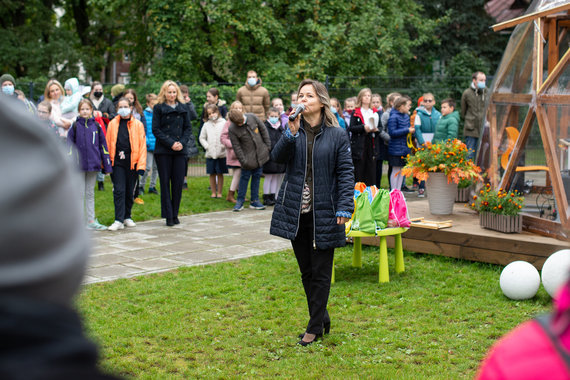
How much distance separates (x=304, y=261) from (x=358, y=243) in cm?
252

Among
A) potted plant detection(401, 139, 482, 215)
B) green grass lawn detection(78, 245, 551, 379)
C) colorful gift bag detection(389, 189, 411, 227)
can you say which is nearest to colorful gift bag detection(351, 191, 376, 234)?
colorful gift bag detection(389, 189, 411, 227)

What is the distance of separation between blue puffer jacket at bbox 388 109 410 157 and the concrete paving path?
10.5ft

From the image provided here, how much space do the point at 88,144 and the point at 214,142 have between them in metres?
4.13

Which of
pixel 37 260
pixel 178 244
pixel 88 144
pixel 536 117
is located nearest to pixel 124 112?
pixel 88 144

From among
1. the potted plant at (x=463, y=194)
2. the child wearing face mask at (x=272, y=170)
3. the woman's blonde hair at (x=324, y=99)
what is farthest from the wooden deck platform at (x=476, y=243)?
the child wearing face mask at (x=272, y=170)

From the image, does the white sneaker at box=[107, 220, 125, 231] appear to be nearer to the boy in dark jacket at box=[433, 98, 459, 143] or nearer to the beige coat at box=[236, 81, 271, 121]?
the beige coat at box=[236, 81, 271, 121]

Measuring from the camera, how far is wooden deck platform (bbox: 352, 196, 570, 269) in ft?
26.2

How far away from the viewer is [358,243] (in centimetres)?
846

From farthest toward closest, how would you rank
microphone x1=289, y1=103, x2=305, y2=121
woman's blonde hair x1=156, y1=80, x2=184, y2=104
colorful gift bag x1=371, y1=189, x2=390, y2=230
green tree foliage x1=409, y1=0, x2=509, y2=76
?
green tree foliage x1=409, y1=0, x2=509, y2=76 → woman's blonde hair x1=156, y1=80, x2=184, y2=104 → colorful gift bag x1=371, y1=189, x2=390, y2=230 → microphone x1=289, y1=103, x2=305, y2=121

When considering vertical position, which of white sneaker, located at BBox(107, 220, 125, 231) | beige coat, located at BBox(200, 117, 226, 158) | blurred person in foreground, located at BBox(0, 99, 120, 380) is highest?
beige coat, located at BBox(200, 117, 226, 158)

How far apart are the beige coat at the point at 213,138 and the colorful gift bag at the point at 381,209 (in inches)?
275

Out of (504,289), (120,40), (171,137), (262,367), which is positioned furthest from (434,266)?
(120,40)

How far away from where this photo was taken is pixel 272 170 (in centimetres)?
1355

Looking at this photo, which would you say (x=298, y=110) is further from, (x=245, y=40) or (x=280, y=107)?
(x=245, y=40)
